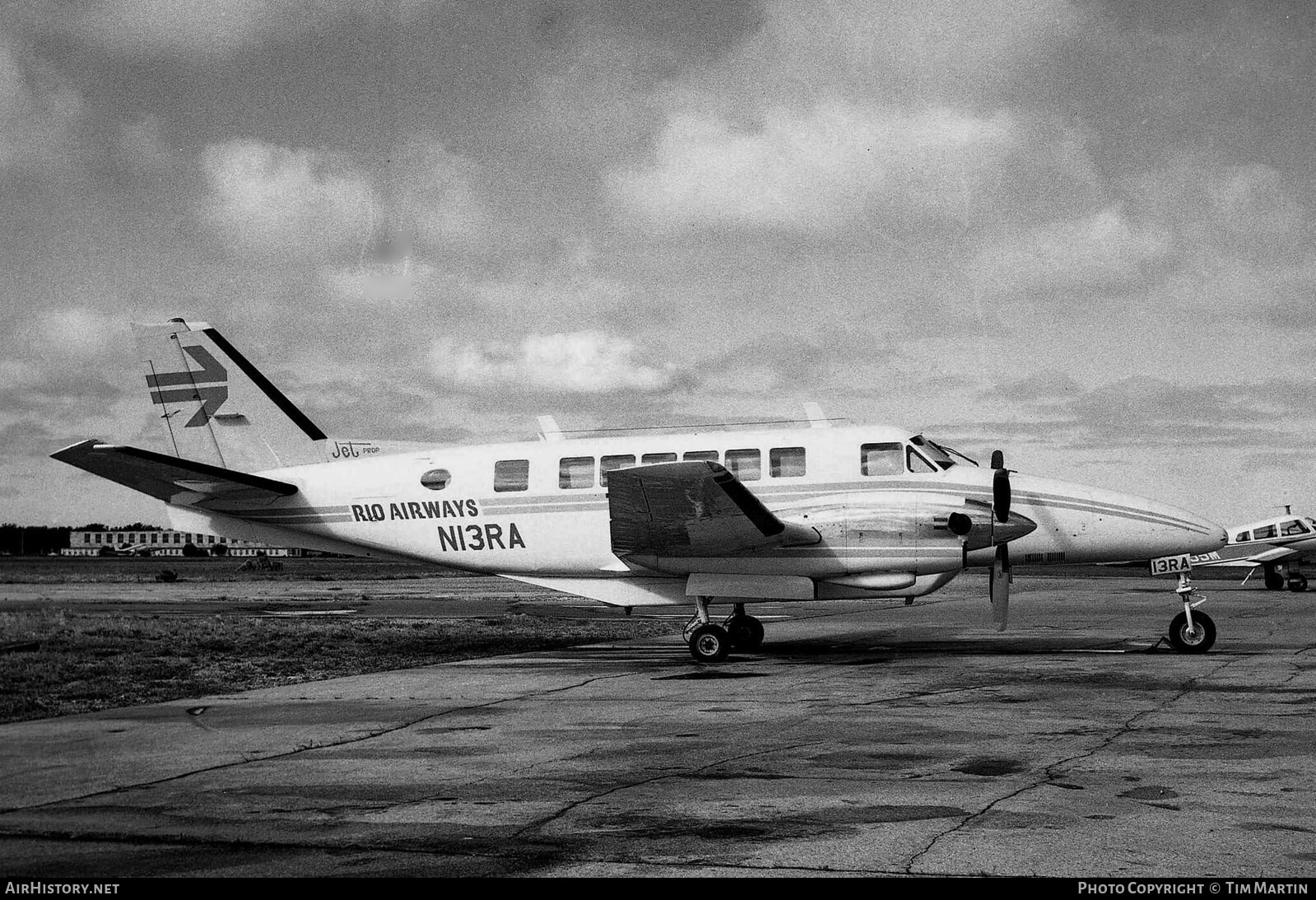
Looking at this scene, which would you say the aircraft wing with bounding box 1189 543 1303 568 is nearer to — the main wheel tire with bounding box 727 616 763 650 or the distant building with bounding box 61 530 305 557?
the main wheel tire with bounding box 727 616 763 650

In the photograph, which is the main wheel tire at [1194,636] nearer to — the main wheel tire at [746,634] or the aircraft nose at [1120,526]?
the aircraft nose at [1120,526]

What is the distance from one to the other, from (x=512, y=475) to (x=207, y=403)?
607cm

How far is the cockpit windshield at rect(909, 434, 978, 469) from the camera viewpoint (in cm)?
1797

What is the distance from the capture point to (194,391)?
20938 millimetres

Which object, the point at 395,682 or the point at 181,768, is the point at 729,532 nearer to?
the point at 395,682

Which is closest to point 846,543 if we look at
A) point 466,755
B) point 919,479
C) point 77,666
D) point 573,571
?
point 919,479

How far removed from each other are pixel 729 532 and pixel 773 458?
5.98ft

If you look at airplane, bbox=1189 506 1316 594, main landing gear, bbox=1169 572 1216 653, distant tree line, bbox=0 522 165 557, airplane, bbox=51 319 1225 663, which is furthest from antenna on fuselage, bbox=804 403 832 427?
distant tree line, bbox=0 522 165 557

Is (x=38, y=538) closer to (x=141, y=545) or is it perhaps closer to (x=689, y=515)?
(x=141, y=545)

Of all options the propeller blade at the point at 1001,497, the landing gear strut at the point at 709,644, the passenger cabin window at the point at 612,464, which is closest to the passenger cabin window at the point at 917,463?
the propeller blade at the point at 1001,497

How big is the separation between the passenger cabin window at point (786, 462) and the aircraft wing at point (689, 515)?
118 cm

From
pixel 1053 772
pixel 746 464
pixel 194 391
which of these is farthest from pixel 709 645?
pixel 194 391

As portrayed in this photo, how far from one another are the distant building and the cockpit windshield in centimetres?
12794
